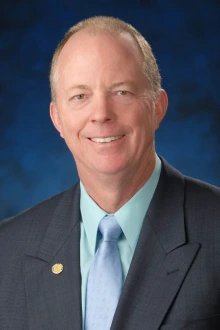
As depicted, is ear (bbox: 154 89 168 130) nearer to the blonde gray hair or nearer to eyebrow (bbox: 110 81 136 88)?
the blonde gray hair

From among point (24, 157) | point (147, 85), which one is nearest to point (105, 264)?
point (147, 85)

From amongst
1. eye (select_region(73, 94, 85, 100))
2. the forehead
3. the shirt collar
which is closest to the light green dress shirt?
the shirt collar

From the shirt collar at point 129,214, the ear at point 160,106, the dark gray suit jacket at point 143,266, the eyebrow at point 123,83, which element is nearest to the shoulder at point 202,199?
the dark gray suit jacket at point 143,266

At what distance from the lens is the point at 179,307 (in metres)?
4.26

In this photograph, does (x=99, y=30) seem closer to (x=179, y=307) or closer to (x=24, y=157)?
(x=179, y=307)

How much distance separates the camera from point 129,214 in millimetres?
4496

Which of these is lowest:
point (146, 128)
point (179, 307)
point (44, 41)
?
point (179, 307)

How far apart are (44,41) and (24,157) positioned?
0.91 m

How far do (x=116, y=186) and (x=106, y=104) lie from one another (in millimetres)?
418

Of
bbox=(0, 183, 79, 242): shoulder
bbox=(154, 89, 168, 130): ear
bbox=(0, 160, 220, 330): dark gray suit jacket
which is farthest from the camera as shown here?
bbox=(0, 183, 79, 242): shoulder

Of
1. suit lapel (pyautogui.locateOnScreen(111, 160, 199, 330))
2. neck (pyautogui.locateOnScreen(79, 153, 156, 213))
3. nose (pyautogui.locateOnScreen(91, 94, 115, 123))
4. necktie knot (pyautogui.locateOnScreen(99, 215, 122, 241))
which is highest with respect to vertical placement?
nose (pyautogui.locateOnScreen(91, 94, 115, 123))

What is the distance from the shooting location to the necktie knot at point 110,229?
450cm

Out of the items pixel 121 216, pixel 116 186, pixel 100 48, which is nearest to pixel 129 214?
pixel 121 216

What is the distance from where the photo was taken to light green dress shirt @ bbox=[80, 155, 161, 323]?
448 centimetres
